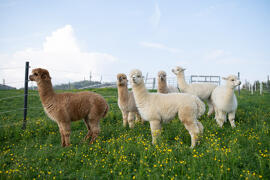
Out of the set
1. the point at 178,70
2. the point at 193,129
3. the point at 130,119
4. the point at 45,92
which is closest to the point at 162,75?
the point at 178,70

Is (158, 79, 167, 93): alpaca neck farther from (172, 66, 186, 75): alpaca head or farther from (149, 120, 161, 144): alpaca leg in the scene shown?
(149, 120, 161, 144): alpaca leg

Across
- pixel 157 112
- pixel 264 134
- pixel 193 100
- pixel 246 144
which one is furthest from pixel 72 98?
pixel 264 134

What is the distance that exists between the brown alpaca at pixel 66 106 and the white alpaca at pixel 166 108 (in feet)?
3.60

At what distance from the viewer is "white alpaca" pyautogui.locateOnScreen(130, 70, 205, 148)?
13.4ft

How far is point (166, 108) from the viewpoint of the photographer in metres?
4.27

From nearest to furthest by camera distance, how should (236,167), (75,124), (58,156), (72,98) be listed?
1. (236,167)
2. (58,156)
3. (72,98)
4. (75,124)

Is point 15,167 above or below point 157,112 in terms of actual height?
below

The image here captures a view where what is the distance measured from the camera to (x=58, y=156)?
12.4ft

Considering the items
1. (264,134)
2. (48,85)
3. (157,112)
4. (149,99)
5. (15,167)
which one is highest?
(48,85)

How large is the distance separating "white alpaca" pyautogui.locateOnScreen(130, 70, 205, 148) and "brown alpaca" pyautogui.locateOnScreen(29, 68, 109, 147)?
1099 mm

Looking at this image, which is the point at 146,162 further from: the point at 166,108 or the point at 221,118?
the point at 221,118

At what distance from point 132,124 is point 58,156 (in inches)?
106

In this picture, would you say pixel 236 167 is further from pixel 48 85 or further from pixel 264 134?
pixel 48 85

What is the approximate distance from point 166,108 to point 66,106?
2.42m
